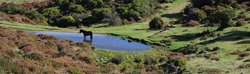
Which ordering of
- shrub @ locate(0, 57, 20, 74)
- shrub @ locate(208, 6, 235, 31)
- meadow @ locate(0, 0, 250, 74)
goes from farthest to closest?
shrub @ locate(208, 6, 235, 31)
meadow @ locate(0, 0, 250, 74)
shrub @ locate(0, 57, 20, 74)

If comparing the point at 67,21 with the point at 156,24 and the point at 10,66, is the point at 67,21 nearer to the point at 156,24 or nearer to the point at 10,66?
the point at 156,24

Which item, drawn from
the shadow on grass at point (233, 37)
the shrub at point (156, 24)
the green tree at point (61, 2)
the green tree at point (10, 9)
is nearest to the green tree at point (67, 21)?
the green tree at point (10, 9)

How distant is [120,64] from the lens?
19469 millimetres

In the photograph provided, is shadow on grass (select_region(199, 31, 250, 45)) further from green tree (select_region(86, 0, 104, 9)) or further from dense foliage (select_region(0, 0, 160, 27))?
green tree (select_region(86, 0, 104, 9))

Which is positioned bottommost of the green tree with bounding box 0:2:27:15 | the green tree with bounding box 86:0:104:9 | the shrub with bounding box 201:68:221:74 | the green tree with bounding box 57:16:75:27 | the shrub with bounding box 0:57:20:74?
the green tree with bounding box 57:16:75:27

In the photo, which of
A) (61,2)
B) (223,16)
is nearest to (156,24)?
(223,16)

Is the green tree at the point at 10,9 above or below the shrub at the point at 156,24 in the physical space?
above

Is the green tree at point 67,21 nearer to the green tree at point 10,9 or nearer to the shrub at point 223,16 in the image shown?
the green tree at point 10,9

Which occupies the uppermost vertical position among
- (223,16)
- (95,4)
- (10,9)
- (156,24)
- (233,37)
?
(95,4)

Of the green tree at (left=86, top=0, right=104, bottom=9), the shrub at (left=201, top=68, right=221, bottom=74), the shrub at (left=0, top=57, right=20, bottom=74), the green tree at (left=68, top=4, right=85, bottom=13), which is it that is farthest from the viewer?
the green tree at (left=86, top=0, right=104, bottom=9)

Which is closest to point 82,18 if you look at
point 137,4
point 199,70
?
point 137,4

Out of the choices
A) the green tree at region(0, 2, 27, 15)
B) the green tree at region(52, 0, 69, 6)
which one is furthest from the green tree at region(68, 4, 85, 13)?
A: the green tree at region(0, 2, 27, 15)

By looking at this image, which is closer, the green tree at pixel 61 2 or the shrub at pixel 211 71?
the shrub at pixel 211 71

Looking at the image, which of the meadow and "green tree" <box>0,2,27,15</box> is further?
"green tree" <box>0,2,27,15</box>
